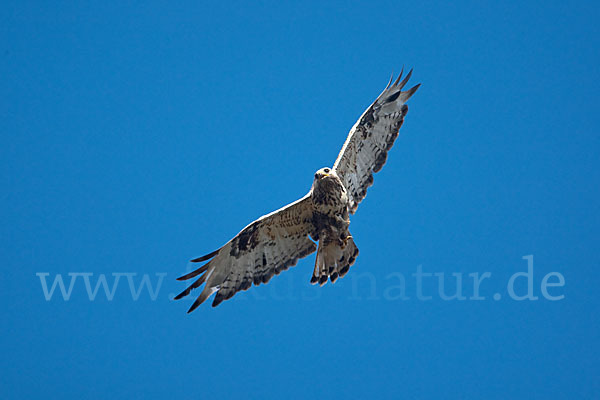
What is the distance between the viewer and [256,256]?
303 inches

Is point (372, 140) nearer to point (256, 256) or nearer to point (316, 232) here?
point (316, 232)

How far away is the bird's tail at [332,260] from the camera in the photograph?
297 inches

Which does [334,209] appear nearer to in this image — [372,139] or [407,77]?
[372,139]

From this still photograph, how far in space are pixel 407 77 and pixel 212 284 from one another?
3.96 metres

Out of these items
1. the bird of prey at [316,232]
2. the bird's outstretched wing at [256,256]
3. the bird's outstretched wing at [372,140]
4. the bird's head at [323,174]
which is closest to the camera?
the bird's head at [323,174]

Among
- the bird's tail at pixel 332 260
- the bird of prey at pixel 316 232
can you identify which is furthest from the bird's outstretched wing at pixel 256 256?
the bird's tail at pixel 332 260

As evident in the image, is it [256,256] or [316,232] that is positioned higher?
[316,232]

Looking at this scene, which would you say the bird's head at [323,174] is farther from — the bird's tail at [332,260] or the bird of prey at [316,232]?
the bird's tail at [332,260]

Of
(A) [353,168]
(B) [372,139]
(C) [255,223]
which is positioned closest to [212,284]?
(C) [255,223]

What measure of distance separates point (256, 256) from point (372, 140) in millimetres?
2280

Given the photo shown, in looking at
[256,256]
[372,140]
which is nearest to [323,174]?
[372,140]

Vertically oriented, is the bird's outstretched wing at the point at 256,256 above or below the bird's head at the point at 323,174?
below

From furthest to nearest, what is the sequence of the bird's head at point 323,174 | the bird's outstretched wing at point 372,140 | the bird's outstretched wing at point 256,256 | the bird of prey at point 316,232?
the bird's outstretched wing at point 372,140
the bird's outstretched wing at point 256,256
the bird of prey at point 316,232
the bird's head at point 323,174

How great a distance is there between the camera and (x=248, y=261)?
7.70m
